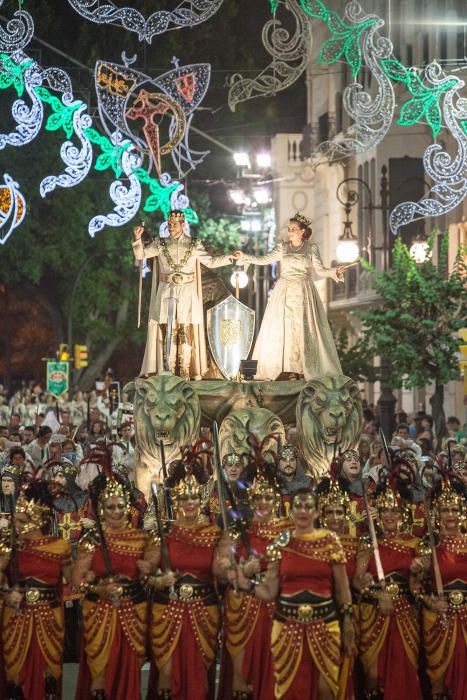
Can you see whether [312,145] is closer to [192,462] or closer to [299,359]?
[299,359]

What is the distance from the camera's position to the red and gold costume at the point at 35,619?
35.9 feet

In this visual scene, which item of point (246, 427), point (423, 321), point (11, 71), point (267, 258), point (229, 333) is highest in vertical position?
point (11, 71)

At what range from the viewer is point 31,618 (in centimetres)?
1101

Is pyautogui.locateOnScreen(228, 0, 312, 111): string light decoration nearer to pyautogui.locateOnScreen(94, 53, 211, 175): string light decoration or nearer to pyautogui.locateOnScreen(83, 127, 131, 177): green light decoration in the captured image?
pyautogui.locateOnScreen(94, 53, 211, 175): string light decoration

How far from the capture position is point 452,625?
36.4ft

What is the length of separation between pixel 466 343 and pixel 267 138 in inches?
1249

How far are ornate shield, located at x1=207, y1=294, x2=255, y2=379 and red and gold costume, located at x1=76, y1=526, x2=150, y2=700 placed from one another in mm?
7852

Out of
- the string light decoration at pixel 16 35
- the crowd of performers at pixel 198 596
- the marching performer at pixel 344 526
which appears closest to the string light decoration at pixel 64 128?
the string light decoration at pixel 16 35

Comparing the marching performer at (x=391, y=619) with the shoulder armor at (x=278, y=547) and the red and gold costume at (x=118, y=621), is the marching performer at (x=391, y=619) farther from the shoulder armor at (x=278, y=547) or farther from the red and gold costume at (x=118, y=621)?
the red and gold costume at (x=118, y=621)

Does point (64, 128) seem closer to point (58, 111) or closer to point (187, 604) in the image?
point (58, 111)

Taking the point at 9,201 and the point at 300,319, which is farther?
the point at 9,201

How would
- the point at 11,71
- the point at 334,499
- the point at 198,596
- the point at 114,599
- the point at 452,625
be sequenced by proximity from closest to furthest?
the point at 114,599
the point at 198,596
the point at 452,625
the point at 334,499
the point at 11,71

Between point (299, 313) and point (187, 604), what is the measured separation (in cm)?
723

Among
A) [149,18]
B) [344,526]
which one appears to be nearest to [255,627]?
[344,526]
